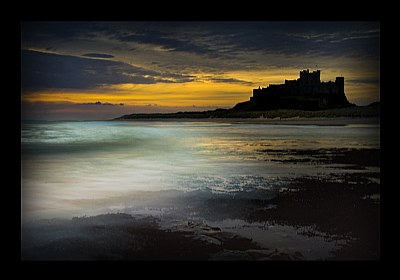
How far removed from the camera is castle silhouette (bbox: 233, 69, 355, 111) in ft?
17.1

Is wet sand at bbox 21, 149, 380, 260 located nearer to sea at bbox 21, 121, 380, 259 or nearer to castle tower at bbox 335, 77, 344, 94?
sea at bbox 21, 121, 380, 259

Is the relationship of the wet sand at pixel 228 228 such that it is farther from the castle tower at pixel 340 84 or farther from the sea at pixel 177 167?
the castle tower at pixel 340 84

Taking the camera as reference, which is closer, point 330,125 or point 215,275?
point 215,275

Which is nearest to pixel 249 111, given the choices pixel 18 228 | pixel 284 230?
pixel 284 230

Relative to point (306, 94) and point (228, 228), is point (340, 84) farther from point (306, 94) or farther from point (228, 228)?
point (228, 228)

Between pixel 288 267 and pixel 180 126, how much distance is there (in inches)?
135

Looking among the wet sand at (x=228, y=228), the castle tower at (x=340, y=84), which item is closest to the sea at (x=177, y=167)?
the wet sand at (x=228, y=228)

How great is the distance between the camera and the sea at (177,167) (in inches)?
177

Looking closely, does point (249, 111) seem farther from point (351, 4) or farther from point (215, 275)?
point (215, 275)

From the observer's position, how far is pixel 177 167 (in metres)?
5.47

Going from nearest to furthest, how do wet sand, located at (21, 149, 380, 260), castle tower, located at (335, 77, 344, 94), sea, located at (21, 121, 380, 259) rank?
wet sand, located at (21, 149, 380, 260), sea, located at (21, 121, 380, 259), castle tower, located at (335, 77, 344, 94)

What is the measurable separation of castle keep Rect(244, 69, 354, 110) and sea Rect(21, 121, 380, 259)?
0.35 metres

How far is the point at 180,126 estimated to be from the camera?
632 centimetres

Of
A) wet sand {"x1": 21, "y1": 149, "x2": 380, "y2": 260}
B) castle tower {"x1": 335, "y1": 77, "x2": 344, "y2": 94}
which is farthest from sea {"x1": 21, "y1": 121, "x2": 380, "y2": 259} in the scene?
castle tower {"x1": 335, "y1": 77, "x2": 344, "y2": 94}
